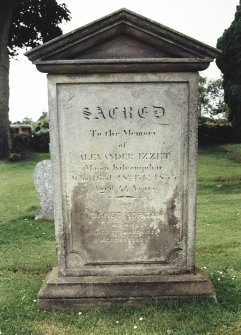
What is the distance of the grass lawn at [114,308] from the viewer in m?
4.30

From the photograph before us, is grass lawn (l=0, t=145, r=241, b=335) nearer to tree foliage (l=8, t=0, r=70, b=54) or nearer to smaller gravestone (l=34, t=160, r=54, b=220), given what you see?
smaller gravestone (l=34, t=160, r=54, b=220)

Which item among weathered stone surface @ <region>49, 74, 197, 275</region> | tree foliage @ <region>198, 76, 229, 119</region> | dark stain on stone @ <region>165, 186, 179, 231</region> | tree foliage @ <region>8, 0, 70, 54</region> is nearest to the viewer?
weathered stone surface @ <region>49, 74, 197, 275</region>

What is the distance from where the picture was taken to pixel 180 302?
15.5 ft

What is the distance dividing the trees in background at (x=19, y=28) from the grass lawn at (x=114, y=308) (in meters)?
13.2

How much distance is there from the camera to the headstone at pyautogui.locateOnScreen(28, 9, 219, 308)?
451 cm

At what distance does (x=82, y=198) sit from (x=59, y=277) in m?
0.93

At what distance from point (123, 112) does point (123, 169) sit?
62 cm

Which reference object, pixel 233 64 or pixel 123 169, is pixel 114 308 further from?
pixel 233 64

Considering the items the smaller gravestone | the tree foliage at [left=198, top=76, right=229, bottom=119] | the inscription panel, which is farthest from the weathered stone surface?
the tree foliage at [left=198, top=76, right=229, bottom=119]

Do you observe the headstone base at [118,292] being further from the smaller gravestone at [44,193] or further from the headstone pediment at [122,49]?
the smaller gravestone at [44,193]

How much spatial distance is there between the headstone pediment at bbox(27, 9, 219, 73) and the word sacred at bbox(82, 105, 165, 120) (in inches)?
16.0

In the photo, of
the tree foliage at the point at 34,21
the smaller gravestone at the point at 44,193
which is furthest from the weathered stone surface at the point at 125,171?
the tree foliage at the point at 34,21

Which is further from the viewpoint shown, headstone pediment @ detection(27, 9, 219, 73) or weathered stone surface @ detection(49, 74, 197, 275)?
weathered stone surface @ detection(49, 74, 197, 275)

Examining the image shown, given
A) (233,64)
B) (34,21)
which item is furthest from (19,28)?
(233,64)
